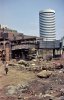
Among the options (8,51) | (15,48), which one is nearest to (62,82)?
(8,51)

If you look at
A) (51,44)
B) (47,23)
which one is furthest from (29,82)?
(47,23)

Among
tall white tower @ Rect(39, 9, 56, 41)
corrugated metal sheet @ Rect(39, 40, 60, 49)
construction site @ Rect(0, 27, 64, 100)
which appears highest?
tall white tower @ Rect(39, 9, 56, 41)

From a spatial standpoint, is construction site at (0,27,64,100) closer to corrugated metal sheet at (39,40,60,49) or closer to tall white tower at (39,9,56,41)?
corrugated metal sheet at (39,40,60,49)

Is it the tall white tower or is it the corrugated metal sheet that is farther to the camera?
the tall white tower

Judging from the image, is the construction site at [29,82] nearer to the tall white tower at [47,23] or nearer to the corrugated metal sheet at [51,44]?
the corrugated metal sheet at [51,44]

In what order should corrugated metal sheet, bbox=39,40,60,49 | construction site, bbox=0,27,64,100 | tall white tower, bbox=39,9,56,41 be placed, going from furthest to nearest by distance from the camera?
tall white tower, bbox=39,9,56,41 < corrugated metal sheet, bbox=39,40,60,49 < construction site, bbox=0,27,64,100

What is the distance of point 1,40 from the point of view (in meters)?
46.6

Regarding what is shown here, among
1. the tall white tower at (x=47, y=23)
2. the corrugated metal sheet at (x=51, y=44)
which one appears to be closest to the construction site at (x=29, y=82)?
the corrugated metal sheet at (x=51, y=44)

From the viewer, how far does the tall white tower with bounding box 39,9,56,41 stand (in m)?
138

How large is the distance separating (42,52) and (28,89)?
39.5 metres

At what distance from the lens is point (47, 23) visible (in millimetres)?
138375

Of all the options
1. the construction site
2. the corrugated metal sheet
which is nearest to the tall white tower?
the corrugated metal sheet

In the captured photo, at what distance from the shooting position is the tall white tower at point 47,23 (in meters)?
138

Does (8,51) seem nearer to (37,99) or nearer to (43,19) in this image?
(37,99)
